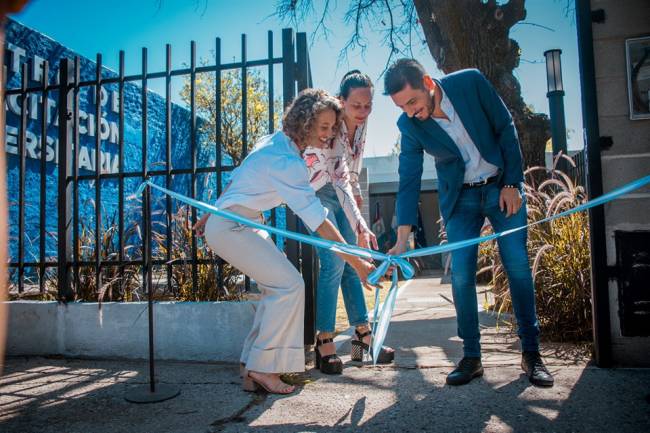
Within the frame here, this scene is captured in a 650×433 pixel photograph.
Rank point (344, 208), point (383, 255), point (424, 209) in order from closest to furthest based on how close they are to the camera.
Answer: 1. point (383, 255)
2. point (344, 208)
3. point (424, 209)

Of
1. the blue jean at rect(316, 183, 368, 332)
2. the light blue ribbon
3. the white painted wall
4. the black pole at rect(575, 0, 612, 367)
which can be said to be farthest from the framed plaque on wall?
the white painted wall

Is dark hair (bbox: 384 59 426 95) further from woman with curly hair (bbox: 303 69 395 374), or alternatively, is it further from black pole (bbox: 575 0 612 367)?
black pole (bbox: 575 0 612 367)

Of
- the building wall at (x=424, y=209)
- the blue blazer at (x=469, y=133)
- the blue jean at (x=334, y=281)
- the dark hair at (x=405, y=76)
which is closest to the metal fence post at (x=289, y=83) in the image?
the blue jean at (x=334, y=281)

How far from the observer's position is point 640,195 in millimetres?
2885

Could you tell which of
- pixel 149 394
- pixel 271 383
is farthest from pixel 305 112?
pixel 149 394

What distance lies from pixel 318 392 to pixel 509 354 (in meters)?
1.43

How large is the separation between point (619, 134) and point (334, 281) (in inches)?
76.8

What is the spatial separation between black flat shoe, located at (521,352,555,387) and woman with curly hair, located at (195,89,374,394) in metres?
1.06

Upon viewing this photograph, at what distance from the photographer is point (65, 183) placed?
13.2ft

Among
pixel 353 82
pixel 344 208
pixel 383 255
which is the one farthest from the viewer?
pixel 344 208

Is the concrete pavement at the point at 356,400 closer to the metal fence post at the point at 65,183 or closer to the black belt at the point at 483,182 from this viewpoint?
the metal fence post at the point at 65,183

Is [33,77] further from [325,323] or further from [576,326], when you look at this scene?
[576,326]

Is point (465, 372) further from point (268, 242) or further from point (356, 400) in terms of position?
point (268, 242)

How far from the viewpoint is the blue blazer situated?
111 inches
